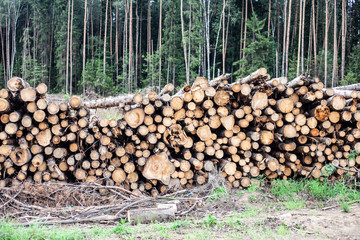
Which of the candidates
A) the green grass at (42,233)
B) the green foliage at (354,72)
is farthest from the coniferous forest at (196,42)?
the green grass at (42,233)

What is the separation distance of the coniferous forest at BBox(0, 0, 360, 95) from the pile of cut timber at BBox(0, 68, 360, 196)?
1179 cm

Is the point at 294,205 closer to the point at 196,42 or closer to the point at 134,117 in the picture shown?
the point at 134,117

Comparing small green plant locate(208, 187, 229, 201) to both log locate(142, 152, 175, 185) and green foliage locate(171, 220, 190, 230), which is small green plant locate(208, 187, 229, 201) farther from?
green foliage locate(171, 220, 190, 230)

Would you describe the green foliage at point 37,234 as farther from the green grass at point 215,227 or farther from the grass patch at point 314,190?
the grass patch at point 314,190

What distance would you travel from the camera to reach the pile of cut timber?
507cm

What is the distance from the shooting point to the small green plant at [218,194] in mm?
5094

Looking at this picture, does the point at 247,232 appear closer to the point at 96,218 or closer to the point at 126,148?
the point at 96,218

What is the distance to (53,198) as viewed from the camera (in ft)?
15.4

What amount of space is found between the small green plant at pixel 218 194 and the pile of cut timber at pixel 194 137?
0.40 meters

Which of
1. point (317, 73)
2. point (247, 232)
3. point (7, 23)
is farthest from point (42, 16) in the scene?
point (247, 232)

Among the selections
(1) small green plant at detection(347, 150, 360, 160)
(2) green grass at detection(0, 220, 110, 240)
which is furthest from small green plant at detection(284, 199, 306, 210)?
(2) green grass at detection(0, 220, 110, 240)

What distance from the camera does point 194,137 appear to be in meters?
5.75

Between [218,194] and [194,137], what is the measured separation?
1255mm

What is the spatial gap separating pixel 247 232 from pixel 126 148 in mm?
2916
